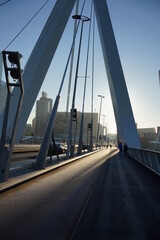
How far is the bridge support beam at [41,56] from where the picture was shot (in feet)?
71.6

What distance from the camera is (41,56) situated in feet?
73.6

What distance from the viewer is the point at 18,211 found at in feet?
13.3

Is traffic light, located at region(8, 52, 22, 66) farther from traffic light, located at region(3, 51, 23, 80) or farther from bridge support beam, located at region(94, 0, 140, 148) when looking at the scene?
bridge support beam, located at region(94, 0, 140, 148)

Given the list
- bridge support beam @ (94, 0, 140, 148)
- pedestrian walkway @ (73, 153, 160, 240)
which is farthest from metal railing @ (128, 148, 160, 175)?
bridge support beam @ (94, 0, 140, 148)

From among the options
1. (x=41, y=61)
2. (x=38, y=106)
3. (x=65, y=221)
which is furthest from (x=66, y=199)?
(x=38, y=106)

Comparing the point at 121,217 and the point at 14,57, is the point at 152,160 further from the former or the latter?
the point at 14,57

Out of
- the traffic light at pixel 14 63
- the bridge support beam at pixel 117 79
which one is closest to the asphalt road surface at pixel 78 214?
the traffic light at pixel 14 63

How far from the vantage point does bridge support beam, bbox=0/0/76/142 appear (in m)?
21.8

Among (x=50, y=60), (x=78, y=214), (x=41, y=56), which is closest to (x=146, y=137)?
(x=50, y=60)

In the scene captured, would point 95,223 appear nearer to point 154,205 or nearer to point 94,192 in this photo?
point 154,205

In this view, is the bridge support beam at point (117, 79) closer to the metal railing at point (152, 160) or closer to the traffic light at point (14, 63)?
the metal railing at point (152, 160)

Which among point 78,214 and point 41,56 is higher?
point 41,56

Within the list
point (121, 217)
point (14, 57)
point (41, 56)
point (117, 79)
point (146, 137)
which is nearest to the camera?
point (121, 217)

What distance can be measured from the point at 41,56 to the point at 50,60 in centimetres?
359
